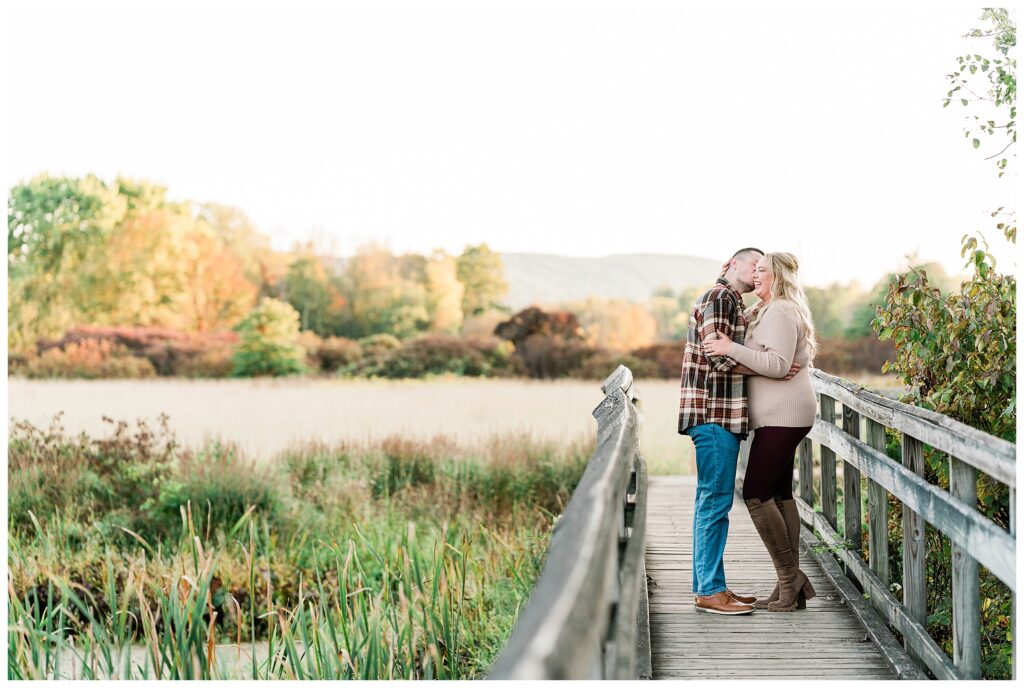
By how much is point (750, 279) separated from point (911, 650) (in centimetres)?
154

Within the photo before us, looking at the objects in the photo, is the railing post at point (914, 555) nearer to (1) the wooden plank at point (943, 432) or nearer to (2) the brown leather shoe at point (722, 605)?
(1) the wooden plank at point (943, 432)

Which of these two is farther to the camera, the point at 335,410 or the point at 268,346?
the point at 268,346

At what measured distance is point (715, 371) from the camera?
154 inches

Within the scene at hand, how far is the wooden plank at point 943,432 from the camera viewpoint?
2770 millimetres

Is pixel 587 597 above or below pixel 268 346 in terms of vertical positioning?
below

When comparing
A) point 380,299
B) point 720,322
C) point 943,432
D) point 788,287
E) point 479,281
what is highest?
point 479,281

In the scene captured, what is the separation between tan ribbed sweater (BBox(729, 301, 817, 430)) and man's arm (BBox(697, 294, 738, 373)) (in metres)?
0.08

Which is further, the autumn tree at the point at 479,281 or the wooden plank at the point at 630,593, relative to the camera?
the autumn tree at the point at 479,281

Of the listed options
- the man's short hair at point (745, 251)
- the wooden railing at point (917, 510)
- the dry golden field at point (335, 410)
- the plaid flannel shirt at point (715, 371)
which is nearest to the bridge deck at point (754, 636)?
the wooden railing at point (917, 510)

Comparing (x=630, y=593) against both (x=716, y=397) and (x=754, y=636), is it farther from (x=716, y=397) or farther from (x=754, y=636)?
(x=754, y=636)

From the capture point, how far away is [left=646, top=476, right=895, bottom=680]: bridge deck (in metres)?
3.66

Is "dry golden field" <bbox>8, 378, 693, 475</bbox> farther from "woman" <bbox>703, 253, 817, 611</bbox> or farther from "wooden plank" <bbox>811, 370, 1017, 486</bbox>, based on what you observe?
"woman" <bbox>703, 253, 817, 611</bbox>

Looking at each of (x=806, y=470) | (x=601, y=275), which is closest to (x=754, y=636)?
(x=806, y=470)

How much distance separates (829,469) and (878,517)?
0.83 m
